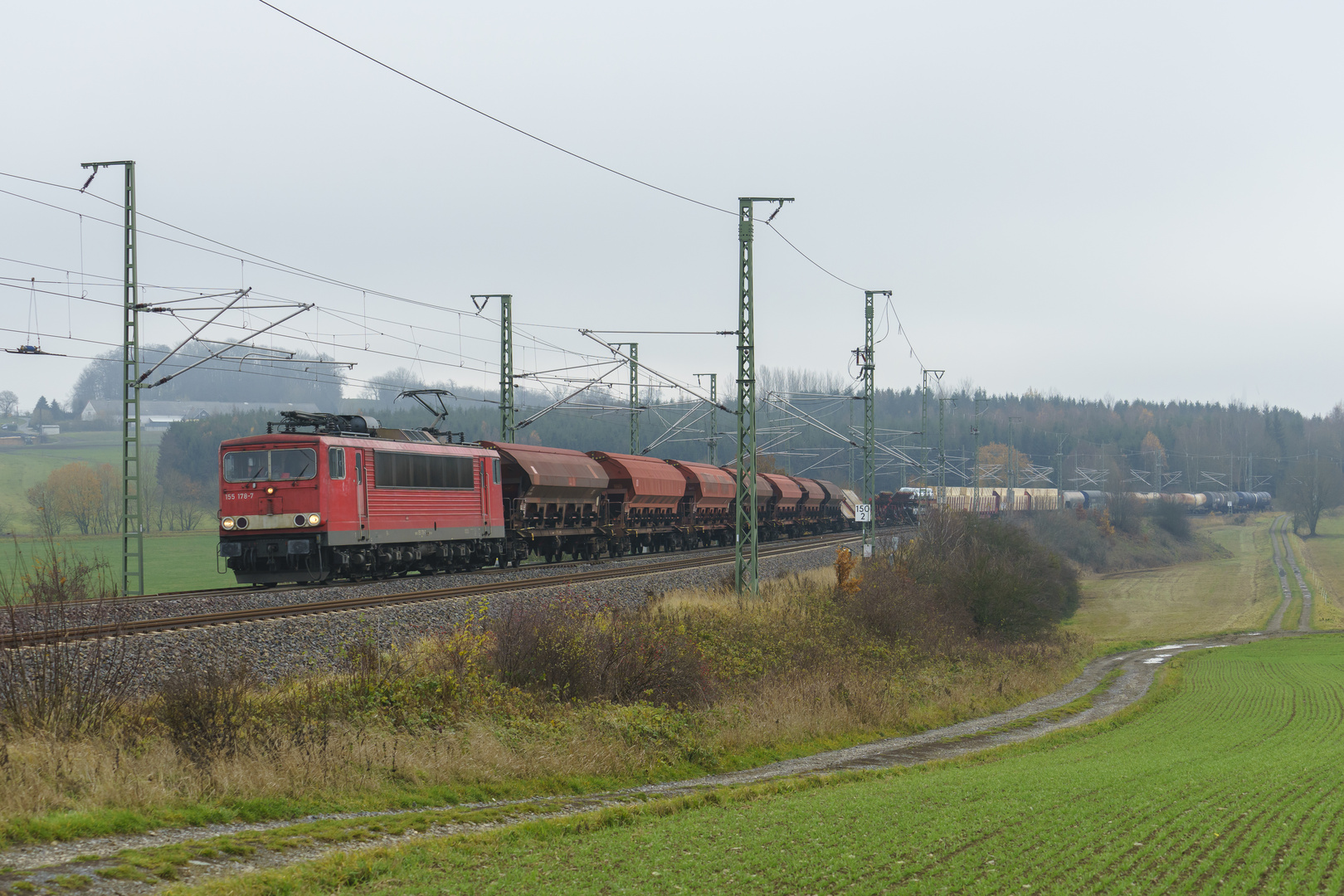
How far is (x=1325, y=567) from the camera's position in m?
104

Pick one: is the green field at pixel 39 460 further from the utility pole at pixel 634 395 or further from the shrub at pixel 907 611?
the shrub at pixel 907 611

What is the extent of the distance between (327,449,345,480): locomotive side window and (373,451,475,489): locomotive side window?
1.58 metres

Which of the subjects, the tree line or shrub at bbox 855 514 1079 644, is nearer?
shrub at bbox 855 514 1079 644

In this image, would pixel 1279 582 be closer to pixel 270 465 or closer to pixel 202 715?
pixel 270 465

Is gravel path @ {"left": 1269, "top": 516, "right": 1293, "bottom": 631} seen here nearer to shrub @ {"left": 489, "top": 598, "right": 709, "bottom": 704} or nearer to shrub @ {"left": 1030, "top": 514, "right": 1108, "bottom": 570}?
shrub @ {"left": 1030, "top": 514, "right": 1108, "bottom": 570}

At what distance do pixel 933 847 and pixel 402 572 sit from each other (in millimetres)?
22832

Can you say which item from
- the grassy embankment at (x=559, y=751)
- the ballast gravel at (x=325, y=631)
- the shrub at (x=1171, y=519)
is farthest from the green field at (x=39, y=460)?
the shrub at (x=1171, y=519)

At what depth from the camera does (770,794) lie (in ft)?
49.4

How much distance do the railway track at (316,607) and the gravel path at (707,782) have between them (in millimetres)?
3234

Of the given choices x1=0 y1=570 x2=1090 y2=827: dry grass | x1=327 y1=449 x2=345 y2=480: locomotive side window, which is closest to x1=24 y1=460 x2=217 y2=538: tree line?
x1=327 y1=449 x2=345 y2=480: locomotive side window

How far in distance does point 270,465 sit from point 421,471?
15.8 feet

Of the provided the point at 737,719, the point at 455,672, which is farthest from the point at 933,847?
the point at 737,719

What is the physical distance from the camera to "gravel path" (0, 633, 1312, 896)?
28.2 ft

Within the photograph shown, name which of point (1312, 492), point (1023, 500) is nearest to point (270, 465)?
point (1023, 500)
